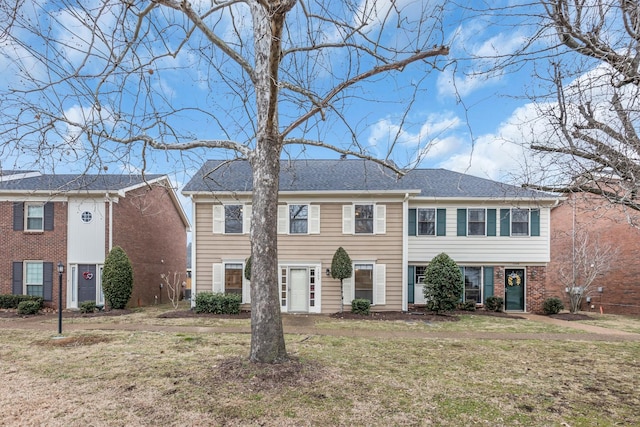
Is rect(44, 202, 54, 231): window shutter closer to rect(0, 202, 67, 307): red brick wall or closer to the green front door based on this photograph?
rect(0, 202, 67, 307): red brick wall

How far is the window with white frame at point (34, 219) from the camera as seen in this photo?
46.8ft

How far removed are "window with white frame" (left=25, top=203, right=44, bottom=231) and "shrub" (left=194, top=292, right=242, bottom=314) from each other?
7.24 m

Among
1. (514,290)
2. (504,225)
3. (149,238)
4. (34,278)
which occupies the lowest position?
(514,290)

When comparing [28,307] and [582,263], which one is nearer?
[28,307]

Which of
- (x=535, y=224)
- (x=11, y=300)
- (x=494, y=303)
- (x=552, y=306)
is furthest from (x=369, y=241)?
(x=11, y=300)

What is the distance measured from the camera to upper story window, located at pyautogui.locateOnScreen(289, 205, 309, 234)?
14.2 metres

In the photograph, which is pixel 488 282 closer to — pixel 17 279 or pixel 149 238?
pixel 149 238

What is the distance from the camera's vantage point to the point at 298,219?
46.7 feet

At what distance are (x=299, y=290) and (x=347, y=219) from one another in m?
3.38

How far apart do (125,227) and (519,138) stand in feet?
50.6

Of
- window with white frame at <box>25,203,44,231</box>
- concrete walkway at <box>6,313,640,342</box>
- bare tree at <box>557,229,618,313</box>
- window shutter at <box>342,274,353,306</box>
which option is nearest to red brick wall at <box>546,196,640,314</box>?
bare tree at <box>557,229,618,313</box>

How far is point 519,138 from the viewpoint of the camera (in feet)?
19.7

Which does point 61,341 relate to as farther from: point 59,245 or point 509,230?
point 509,230

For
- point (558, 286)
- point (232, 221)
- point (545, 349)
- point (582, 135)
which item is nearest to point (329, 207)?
point (232, 221)
